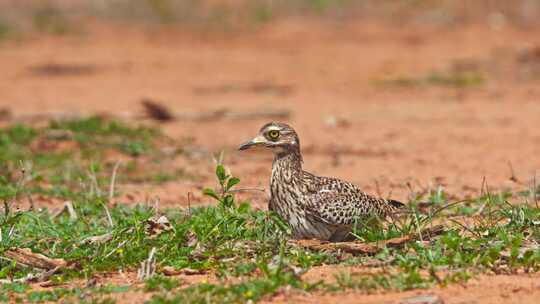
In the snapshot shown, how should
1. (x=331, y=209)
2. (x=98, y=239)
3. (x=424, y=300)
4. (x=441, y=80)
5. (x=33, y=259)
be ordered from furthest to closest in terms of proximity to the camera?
(x=441, y=80)
(x=331, y=209)
(x=98, y=239)
(x=33, y=259)
(x=424, y=300)

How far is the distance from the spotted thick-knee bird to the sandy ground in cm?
87

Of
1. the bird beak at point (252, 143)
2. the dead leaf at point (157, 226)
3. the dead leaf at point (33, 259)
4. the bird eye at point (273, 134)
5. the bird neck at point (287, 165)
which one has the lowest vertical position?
the dead leaf at point (33, 259)

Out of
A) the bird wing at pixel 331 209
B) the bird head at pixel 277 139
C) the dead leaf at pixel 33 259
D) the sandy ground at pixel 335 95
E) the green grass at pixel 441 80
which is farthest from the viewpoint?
the green grass at pixel 441 80

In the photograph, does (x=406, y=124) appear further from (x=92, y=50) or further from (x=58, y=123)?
(x=92, y=50)

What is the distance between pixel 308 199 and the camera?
286 inches

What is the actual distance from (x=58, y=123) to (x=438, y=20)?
505 inches

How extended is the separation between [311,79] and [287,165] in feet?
41.7

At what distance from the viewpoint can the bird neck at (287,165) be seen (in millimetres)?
7477

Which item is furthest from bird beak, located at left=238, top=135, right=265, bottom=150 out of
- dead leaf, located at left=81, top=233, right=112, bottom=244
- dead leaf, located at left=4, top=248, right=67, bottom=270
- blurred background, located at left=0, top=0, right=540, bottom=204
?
dead leaf, located at left=4, top=248, right=67, bottom=270

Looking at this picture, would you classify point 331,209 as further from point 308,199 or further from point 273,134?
point 273,134

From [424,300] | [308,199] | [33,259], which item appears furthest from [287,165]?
[424,300]

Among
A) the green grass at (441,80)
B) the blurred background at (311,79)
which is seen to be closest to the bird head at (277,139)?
Answer: the blurred background at (311,79)

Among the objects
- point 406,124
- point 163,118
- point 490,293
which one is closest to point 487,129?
point 406,124

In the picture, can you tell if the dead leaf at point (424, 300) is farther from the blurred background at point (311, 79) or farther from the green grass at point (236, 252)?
the blurred background at point (311, 79)
